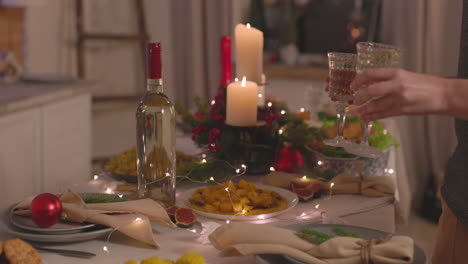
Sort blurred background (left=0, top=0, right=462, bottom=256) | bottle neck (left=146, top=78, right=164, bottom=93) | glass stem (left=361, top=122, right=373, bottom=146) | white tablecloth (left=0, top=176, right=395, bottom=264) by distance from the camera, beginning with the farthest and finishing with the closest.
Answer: blurred background (left=0, top=0, right=462, bottom=256)
glass stem (left=361, top=122, right=373, bottom=146)
bottle neck (left=146, top=78, right=164, bottom=93)
white tablecloth (left=0, top=176, right=395, bottom=264)

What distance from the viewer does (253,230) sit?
88 centimetres

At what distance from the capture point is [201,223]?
106cm

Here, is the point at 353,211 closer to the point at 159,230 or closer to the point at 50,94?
the point at 159,230

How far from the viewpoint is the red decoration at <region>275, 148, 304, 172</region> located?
1.40m

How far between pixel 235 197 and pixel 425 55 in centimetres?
264

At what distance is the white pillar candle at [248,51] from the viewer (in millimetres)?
1604

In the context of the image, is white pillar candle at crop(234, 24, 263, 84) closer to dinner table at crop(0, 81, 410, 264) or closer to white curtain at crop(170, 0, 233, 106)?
dinner table at crop(0, 81, 410, 264)

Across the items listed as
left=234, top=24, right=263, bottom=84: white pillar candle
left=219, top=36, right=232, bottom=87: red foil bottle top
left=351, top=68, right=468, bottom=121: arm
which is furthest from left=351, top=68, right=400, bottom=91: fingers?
left=219, top=36, right=232, bottom=87: red foil bottle top

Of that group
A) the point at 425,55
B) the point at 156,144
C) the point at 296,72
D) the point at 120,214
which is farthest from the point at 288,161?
the point at 296,72

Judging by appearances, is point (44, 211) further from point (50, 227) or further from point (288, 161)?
point (288, 161)

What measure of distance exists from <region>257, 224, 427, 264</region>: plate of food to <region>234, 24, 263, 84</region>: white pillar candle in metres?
0.75

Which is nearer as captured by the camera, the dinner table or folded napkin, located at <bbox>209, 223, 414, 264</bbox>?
folded napkin, located at <bbox>209, 223, 414, 264</bbox>

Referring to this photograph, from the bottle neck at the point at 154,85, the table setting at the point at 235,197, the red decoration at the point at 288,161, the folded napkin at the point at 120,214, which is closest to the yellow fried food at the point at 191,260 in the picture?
the table setting at the point at 235,197

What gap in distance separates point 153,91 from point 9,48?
2.76 meters
